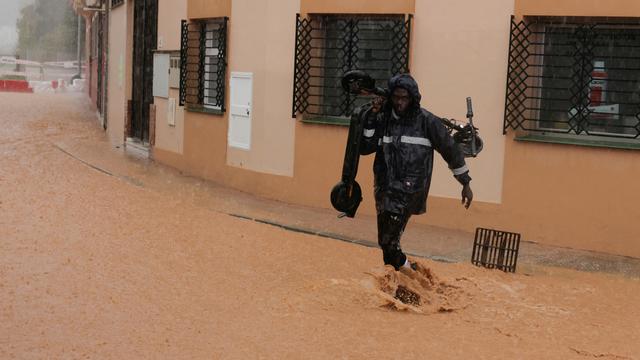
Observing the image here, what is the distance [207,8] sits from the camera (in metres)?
15.6

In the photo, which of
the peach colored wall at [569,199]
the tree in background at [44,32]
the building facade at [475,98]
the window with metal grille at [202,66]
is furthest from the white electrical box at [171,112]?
the tree in background at [44,32]

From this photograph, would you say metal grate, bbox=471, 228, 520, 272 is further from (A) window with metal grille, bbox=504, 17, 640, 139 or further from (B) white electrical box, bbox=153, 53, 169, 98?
(B) white electrical box, bbox=153, 53, 169, 98

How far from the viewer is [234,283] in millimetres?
8289

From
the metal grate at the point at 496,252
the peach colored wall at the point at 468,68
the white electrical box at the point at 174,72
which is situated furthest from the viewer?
the white electrical box at the point at 174,72

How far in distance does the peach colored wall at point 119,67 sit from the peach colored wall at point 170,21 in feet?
8.64

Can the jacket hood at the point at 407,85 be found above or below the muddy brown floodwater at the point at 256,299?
above

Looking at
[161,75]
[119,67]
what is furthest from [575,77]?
[119,67]

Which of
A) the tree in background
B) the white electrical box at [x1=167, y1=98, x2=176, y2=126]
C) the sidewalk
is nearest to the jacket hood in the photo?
the sidewalk

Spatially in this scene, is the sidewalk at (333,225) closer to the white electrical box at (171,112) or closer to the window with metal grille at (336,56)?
the white electrical box at (171,112)

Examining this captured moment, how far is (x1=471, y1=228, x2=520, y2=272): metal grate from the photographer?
9570mm

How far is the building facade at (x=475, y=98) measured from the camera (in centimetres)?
1103

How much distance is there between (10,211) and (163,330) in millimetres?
5514

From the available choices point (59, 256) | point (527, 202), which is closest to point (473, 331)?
point (59, 256)

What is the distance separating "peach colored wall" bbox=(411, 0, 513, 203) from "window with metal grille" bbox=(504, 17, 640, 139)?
0.69ft
